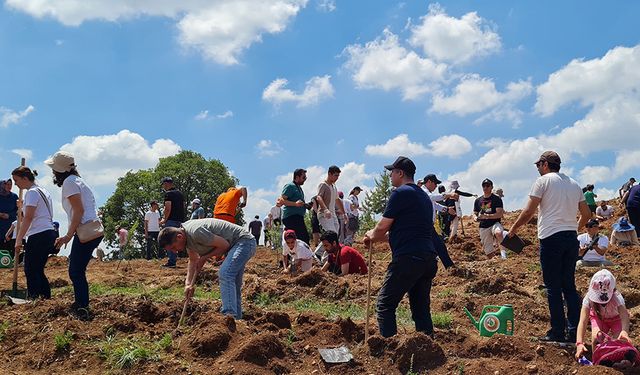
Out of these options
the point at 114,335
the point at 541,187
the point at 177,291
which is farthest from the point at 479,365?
the point at 177,291

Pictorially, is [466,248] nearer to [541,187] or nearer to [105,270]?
[105,270]

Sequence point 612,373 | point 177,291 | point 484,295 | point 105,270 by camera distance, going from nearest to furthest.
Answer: point 612,373 → point 484,295 → point 177,291 → point 105,270

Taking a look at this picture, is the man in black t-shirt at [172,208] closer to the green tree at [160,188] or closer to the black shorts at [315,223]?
the black shorts at [315,223]

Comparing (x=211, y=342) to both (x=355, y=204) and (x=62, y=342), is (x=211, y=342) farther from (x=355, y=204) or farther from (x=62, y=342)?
(x=355, y=204)

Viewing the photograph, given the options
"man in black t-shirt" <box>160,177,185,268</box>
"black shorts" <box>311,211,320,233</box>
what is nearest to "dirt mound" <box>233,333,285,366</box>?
"black shorts" <box>311,211,320,233</box>

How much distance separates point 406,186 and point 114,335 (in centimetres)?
298

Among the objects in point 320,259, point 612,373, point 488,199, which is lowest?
point 612,373

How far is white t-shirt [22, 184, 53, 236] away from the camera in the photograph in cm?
739

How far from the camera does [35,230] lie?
7.39 m

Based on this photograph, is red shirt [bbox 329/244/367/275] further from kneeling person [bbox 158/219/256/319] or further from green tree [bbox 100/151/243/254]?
green tree [bbox 100/151/243/254]

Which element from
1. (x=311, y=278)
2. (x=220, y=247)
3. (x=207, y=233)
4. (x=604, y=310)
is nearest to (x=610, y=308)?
(x=604, y=310)

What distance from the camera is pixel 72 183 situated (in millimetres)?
6723

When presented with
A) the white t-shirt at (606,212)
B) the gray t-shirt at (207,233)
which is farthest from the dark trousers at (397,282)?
the white t-shirt at (606,212)

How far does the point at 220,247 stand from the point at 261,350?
1502 mm
